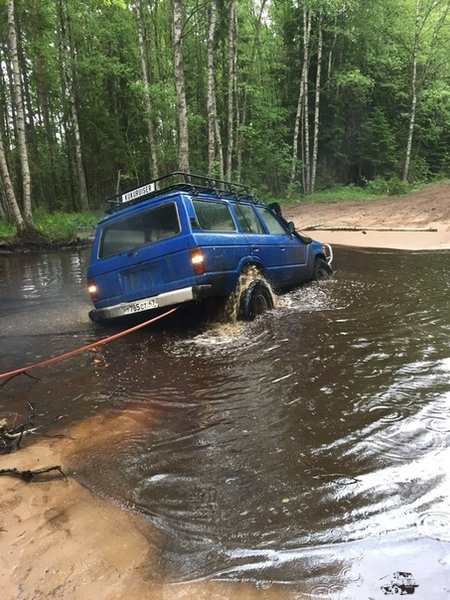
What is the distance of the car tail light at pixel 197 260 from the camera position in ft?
18.1

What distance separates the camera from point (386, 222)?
1827cm

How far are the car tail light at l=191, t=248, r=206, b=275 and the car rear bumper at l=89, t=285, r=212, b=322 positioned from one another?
0.19m

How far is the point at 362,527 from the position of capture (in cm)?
238

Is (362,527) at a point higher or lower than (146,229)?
lower

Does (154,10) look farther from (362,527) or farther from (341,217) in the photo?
(362,527)

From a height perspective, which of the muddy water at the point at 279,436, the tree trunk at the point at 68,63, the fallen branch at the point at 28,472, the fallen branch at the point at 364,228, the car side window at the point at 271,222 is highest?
the tree trunk at the point at 68,63

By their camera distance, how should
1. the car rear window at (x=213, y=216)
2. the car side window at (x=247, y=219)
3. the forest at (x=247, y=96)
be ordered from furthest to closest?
the forest at (x=247, y=96) < the car side window at (x=247, y=219) < the car rear window at (x=213, y=216)

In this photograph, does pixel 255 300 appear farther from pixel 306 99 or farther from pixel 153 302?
pixel 306 99

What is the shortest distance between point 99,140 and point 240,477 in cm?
2733

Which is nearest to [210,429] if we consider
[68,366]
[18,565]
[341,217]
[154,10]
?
[18,565]

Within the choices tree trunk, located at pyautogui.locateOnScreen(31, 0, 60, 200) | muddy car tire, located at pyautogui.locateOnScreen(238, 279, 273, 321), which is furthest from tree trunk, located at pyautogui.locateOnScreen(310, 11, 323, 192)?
muddy car tire, located at pyautogui.locateOnScreen(238, 279, 273, 321)

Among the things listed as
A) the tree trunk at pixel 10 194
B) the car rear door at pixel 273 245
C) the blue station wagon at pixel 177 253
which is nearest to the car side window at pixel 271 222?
the car rear door at pixel 273 245

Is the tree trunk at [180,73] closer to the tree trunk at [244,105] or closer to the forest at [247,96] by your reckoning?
the forest at [247,96]

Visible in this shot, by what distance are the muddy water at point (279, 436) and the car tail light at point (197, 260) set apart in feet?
2.93
